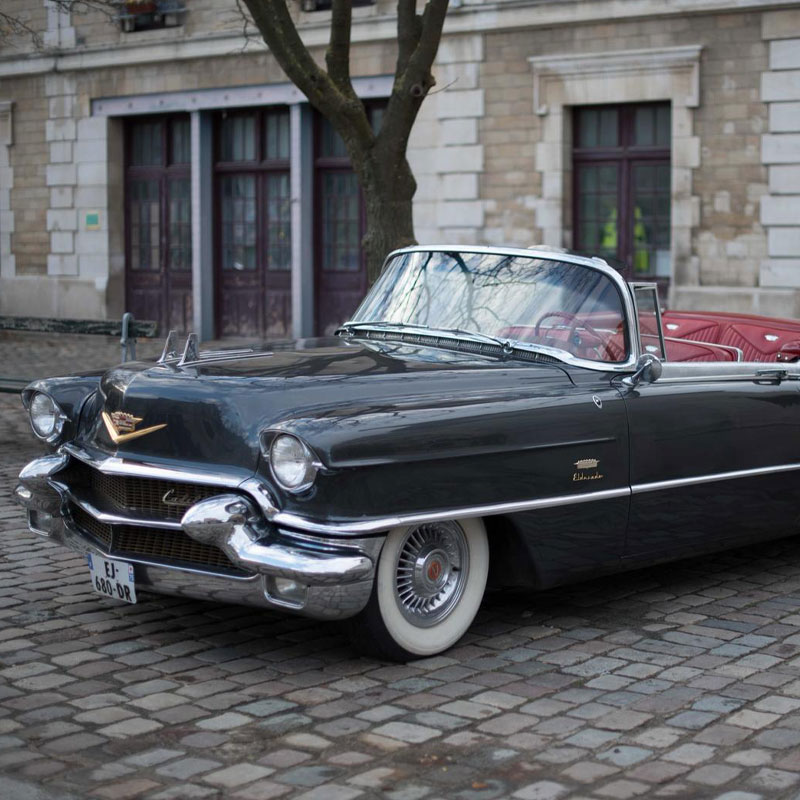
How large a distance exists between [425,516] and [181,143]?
59.4 ft

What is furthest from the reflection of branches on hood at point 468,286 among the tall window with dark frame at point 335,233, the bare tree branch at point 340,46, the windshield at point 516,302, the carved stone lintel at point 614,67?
the tall window with dark frame at point 335,233

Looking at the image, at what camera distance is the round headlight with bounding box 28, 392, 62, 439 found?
5.83 m

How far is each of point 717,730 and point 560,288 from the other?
7.26 ft

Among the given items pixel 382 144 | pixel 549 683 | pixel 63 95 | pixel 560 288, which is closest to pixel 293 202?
pixel 63 95

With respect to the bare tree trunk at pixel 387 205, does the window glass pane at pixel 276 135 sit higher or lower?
higher

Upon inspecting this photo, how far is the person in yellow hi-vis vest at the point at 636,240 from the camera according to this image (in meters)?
18.2

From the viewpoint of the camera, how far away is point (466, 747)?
421cm

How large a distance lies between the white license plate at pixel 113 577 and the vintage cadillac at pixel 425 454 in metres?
0.01

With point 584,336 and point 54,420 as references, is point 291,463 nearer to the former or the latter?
point 54,420

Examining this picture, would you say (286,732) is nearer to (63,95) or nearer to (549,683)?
(549,683)

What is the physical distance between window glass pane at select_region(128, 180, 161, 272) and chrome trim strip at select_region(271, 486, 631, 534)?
17824 mm

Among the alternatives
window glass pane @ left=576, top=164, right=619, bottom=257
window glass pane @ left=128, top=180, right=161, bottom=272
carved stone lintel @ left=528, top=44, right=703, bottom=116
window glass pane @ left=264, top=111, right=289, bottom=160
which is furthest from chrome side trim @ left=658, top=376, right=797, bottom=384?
window glass pane @ left=128, top=180, right=161, bottom=272

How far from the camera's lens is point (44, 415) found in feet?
19.5

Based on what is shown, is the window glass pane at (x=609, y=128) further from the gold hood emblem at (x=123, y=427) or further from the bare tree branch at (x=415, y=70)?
the gold hood emblem at (x=123, y=427)
